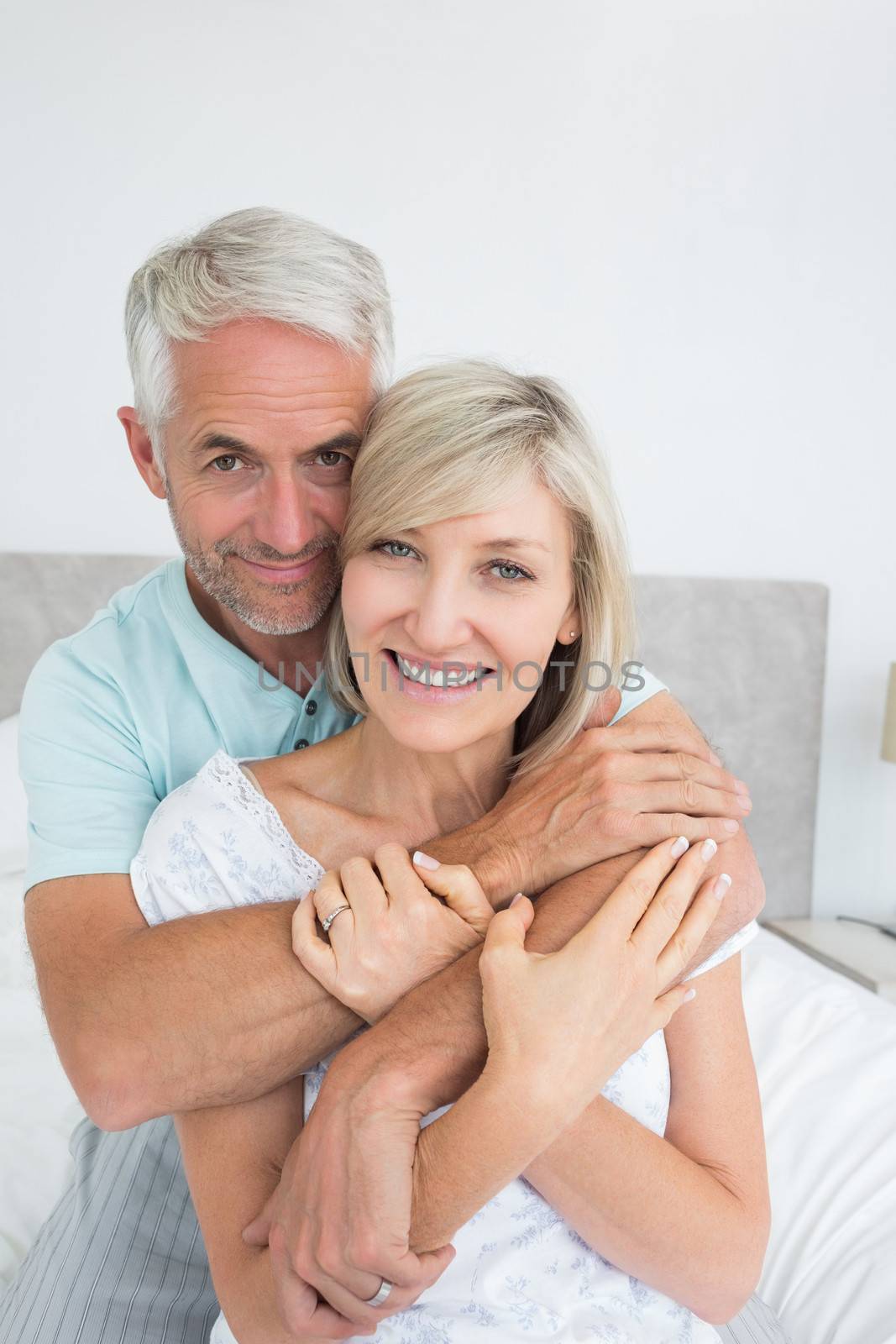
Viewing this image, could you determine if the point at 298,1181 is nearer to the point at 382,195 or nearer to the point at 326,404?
the point at 326,404

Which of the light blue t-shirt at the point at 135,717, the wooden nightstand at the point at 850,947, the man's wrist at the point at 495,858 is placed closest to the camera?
the man's wrist at the point at 495,858

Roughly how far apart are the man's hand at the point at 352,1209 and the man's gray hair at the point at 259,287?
32.4 inches

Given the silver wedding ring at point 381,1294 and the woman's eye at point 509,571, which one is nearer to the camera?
the silver wedding ring at point 381,1294

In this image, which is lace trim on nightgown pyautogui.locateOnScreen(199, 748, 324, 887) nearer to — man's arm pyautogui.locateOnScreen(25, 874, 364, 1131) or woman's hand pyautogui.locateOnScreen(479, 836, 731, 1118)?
man's arm pyautogui.locateOnScreen(25, 874, 364, 1131)

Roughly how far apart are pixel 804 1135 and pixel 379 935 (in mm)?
980

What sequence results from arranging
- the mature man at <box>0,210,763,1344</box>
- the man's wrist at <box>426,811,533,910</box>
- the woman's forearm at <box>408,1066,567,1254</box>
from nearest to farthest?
1. the woman's forearm at <box>408,1066,567,1254</box>
2. the mature man at <box>0,210,763,1344</box>
3. the man's wrist at <box>426,811,533,910</box>

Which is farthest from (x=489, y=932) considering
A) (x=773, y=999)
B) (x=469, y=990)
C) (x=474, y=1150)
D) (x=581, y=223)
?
(x=581, y=223)

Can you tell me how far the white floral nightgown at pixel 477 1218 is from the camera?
102cm

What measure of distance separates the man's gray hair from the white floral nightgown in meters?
0.51

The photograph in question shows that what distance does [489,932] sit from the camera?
99 cm

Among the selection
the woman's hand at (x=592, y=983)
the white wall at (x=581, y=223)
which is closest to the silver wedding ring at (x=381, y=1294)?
the woman's hand at (x=592, y=983)

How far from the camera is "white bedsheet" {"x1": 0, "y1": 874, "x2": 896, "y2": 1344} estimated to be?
1.38m

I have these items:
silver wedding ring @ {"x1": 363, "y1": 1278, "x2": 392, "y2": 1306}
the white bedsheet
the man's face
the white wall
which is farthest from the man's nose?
the white wall

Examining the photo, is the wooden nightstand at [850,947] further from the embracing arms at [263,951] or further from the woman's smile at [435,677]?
the woman's smile at [435,677]
